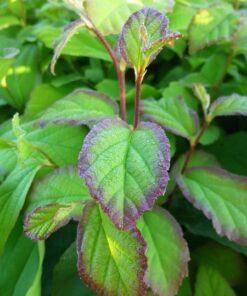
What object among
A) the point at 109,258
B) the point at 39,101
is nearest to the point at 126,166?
the point at 109,258

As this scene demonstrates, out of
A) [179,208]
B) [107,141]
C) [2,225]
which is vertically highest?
[107,141]

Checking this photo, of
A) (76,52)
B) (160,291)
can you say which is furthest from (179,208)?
(76,52)

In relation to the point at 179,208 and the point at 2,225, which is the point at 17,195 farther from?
the point at 179,208

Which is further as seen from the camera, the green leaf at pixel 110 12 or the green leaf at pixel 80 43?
the green leaf at pixel 80 43

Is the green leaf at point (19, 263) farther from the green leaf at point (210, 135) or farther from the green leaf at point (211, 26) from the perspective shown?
the green leaf at point (211, 26)

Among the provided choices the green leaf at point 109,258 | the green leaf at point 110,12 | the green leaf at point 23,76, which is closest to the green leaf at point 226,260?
the green leaf at point 109,258

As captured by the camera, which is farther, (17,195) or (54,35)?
(54,35)

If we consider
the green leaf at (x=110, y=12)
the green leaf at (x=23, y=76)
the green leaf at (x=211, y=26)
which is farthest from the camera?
the green leaf at (x=23, y=76)
